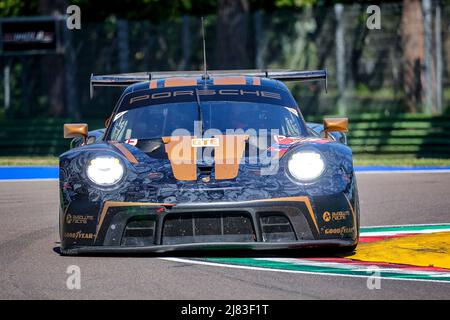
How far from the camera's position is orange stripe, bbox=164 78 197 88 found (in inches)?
361

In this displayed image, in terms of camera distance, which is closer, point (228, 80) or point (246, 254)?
point (246, 254)

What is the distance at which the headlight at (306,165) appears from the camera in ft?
24.8

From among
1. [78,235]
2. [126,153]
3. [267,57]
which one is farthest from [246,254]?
[267,57]

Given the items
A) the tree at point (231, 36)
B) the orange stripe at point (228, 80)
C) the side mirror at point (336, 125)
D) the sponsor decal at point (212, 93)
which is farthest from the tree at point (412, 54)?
the side mirror at point (336, 125)

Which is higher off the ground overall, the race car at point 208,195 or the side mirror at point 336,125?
the side mirror at point 336,125

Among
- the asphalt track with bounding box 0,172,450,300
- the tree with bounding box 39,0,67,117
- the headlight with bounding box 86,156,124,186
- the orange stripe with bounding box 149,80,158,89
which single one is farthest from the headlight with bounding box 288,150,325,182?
the tree with bounding box 39,0,67,117

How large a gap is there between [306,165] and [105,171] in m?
1.29

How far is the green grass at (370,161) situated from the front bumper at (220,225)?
38.5 feet

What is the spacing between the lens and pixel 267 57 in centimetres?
2592

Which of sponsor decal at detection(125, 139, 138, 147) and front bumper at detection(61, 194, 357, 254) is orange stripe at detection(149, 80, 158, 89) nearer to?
sponsor decal at detection(125, 139, 138, 147)

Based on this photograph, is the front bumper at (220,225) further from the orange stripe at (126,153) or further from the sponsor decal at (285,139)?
the sponsor decal at (285,139)

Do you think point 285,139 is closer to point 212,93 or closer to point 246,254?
point 246,254

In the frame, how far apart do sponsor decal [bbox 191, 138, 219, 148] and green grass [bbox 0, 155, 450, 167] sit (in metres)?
11.4
